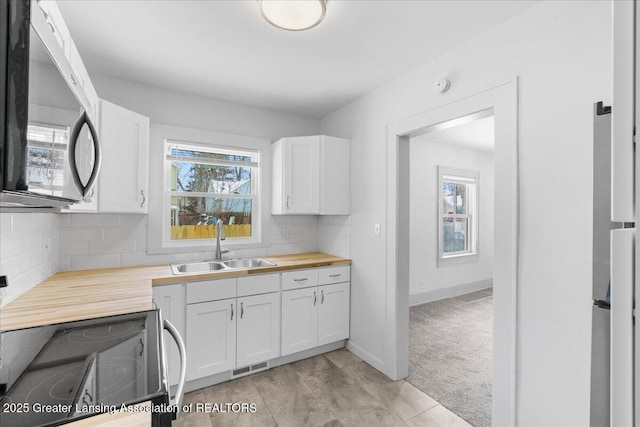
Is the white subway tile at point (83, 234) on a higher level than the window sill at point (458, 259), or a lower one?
higher

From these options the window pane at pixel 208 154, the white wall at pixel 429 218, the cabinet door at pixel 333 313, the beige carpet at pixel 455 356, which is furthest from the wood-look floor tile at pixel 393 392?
the window pane at pixel 208 154

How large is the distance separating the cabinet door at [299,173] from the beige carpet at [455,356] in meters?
1.83

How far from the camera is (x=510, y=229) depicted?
1682mm

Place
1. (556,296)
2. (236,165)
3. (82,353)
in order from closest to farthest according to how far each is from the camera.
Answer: (82,353), (556,296), (236,165)

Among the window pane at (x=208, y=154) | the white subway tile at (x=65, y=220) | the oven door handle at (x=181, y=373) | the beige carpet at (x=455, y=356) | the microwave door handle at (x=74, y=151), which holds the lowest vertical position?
the beige carpet at (x=455, y=356)

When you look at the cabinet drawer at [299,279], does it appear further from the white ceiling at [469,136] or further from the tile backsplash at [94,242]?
the white ceiling at [469,136]

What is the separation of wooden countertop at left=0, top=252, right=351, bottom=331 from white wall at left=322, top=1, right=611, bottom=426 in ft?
5.70

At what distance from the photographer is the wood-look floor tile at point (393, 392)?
6.79ft

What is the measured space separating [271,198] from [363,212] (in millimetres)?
1041

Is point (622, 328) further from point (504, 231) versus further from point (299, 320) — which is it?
point (299, 320)

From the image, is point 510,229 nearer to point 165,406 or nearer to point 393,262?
point 393,262

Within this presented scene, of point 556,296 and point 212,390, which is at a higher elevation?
point 556,296

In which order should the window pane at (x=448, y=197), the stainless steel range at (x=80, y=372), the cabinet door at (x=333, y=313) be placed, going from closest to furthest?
the stainless steel range at (x=80, y=372) < the cabinet door at (x=333, y=313) < the window pane at (x=448, y=197)

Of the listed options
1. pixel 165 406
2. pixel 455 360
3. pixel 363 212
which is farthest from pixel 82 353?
pixel 455 360
